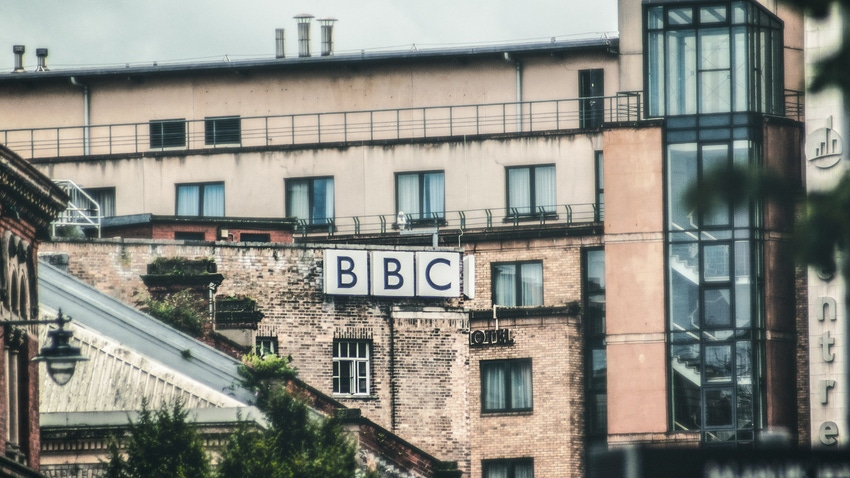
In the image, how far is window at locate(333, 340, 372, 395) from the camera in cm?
5559

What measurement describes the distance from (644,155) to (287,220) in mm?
12259

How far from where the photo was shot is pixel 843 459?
955cm

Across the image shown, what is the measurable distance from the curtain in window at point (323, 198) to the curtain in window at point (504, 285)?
7.17m

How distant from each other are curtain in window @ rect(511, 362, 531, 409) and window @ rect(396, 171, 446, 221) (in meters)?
7.13

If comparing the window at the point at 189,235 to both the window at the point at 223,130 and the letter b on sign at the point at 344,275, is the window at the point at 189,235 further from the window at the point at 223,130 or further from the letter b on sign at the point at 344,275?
the window at the point at 223,130

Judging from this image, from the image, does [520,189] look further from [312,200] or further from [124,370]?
[124,370]

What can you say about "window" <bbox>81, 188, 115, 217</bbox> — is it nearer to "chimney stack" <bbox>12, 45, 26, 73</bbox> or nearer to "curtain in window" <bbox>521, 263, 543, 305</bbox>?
"chimney stack" <bbox>12, 45, 26, 73</bbox>

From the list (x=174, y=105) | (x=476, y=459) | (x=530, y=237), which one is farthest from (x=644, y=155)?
(x=174, y=105)

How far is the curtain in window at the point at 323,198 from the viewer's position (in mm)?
68250

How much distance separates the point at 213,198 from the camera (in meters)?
69.2

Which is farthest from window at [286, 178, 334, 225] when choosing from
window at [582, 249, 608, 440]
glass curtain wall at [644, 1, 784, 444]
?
glass curtain wall at [644, 1, 784, 444]

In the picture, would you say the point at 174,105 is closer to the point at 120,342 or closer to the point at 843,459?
the point at 120,342

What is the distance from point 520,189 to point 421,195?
341 cm

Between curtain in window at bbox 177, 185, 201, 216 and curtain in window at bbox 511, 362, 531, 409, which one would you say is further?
curtain in window at bbox 177, 185, 201, 216
